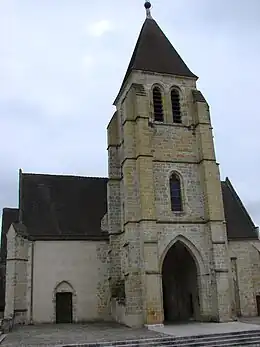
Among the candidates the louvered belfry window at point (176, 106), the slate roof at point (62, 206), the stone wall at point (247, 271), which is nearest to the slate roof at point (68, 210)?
the slate roof at point (62, 206)

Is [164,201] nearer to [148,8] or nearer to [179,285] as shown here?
[179,285]

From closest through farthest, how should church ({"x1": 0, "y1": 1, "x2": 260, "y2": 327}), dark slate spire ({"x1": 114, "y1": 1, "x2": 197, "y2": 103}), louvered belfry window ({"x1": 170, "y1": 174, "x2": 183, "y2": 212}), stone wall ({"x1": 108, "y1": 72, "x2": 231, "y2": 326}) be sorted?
stone wall ({"x1": 108, "y1": 72, "x2": 231, "y2": 326}), church ({"x1": 0, "y1": 1, "x2": 260, "y2": 327}), louvered belfry window ({"x1": 170, "y1": 174, "x2": 183, "y2": 212}), dark slate spire ({"x1": 114, "y1": 1, "x2": 197, "y2": 103})

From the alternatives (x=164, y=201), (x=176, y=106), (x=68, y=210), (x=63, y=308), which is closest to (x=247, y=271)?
(x=164, y=201)

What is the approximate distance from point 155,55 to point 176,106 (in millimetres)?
3647

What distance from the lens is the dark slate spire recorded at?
917 inches

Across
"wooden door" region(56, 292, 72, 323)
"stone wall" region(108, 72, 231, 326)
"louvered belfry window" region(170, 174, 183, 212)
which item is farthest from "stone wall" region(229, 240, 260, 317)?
"wooden door" region(56, 292, 72, 323)

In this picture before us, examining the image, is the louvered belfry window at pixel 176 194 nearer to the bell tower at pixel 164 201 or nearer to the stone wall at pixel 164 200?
the bell tower at pixel 164 201

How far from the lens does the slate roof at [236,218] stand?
25.1 m

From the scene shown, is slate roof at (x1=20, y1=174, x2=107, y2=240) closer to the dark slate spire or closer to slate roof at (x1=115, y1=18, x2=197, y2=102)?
slate roof at (x1=115, y1=18, x2=197, y2=102)

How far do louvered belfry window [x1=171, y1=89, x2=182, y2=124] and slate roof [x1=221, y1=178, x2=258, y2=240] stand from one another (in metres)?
7.67

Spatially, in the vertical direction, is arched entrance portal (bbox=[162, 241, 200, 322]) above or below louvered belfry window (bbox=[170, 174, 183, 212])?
below

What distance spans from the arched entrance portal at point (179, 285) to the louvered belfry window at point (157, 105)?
7130 millimetres

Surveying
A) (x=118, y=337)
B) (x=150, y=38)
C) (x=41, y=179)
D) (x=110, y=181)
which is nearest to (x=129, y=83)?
(x=150, y=38)

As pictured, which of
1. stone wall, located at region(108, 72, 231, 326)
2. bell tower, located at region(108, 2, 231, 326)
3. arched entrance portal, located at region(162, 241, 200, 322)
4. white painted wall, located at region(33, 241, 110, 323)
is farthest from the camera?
white painted wall, located at region(33, 241, 110, 323)
